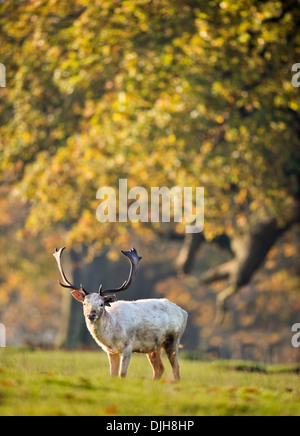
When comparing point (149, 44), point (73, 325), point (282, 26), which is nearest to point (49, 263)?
point (73, 325)

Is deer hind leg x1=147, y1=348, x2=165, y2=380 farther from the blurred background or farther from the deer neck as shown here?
the blurred background

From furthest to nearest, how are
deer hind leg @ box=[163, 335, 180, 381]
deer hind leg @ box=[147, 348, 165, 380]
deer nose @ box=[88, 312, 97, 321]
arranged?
deer hind leg @ box=[147, 348, 165, 380]
deer hind leg @ box=[163, 335, 180, 381]
deer nose @ box=[88, 312, 97, 321]

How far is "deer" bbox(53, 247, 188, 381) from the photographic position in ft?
32.2

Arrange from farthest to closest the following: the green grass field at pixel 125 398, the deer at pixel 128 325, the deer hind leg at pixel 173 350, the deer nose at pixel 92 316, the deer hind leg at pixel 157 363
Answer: the deer hind leg at pixel 157 363, the deer hind leg at pixel 173 350, the deer at pixel 128 325, the deer nose at pixel 92 316, the green grass field at pixel 125 398

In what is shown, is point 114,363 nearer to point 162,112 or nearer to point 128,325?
point 128,325

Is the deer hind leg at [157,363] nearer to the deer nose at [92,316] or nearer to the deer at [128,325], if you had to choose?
the deer at [128,325]

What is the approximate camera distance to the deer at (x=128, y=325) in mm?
9820

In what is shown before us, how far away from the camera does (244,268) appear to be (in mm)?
22656

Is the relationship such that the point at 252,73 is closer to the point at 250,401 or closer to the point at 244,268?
the point at 244,268

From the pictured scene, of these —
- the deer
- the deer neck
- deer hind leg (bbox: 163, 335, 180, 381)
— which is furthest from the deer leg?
deer hind leg (bbox: 163, 335, 180, 381)

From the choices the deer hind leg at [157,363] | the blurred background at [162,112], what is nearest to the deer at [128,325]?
the deer hind leg at [157,363]

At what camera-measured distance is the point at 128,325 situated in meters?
10.1

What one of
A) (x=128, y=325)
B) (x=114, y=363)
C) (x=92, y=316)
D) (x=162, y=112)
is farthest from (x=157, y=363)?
(x=162, y=112)

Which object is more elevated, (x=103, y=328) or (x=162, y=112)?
(x=103, y=328)
